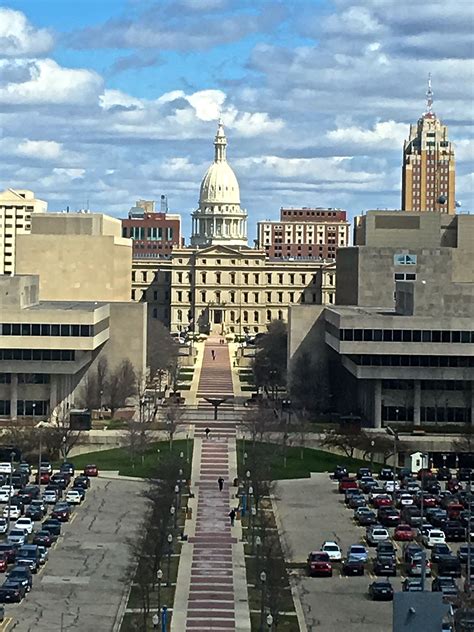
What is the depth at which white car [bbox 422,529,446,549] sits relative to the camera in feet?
232

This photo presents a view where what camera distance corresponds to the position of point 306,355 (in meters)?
136

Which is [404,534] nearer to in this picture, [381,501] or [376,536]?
[376,536]

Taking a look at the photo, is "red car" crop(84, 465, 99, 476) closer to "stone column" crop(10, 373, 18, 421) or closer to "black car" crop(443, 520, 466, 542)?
"stone column" crop(10, 373, 18, 421)

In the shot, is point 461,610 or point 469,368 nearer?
point 461,610

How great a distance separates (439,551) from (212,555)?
30.9 ft

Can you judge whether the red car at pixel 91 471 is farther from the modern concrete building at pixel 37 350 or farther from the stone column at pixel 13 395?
the stone column at pixel 13 395

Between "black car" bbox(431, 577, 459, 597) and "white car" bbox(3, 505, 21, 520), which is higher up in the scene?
"black car" bbox(431, 577, 459, 597)

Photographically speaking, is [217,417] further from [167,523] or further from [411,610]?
[411,610]

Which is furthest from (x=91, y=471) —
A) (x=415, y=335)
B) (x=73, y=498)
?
(x=415, y=335)

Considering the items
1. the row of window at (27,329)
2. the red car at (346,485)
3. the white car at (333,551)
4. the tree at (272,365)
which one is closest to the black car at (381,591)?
the white car at (333,551)

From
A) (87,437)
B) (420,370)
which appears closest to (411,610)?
(87,437)

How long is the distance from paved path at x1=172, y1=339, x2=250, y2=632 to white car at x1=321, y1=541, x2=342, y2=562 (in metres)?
3.53

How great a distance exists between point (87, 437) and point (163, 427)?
22.9ft

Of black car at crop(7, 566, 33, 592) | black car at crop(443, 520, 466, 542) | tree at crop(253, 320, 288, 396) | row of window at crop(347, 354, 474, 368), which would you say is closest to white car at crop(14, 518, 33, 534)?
black car at crop(7, 566, 33, 592)
